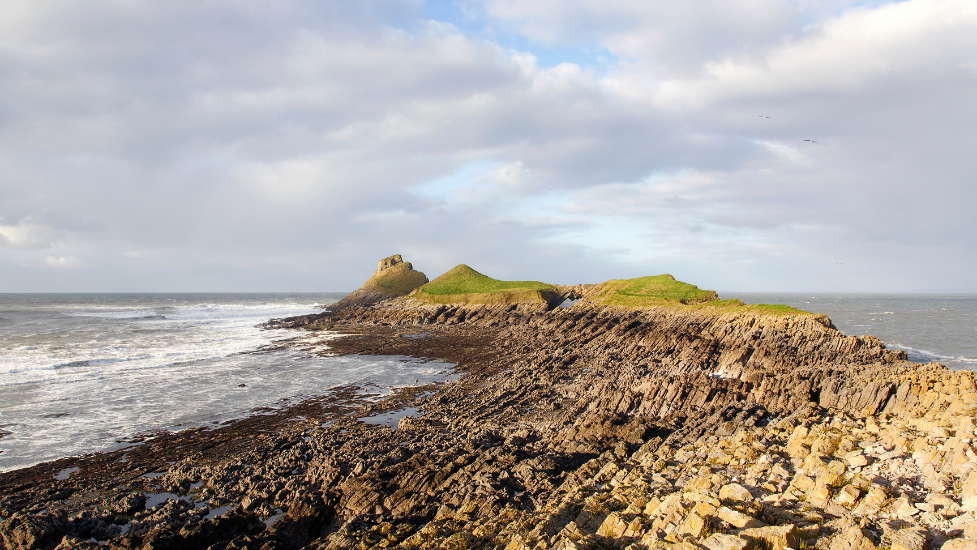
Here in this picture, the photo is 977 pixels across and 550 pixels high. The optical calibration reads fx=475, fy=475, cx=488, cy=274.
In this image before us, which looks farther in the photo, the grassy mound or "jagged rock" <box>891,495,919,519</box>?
the grassy mound

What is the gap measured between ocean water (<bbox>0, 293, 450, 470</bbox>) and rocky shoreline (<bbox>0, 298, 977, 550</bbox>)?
A: 2.49 meters

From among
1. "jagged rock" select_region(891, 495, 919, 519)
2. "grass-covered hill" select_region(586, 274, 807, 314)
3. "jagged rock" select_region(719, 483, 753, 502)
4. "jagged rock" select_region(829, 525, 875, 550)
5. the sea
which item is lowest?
the sea

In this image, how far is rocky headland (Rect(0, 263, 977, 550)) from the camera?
7.60 m

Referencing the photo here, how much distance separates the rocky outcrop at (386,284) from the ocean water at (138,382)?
44.7 m

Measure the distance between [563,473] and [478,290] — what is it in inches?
2486

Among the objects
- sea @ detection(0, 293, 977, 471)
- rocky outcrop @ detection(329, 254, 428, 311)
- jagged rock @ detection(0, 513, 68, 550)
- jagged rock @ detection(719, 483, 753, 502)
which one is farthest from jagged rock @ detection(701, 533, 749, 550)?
rocky outcrop @ detection(329, 254, 428, 311)

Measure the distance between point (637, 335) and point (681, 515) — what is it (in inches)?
1149

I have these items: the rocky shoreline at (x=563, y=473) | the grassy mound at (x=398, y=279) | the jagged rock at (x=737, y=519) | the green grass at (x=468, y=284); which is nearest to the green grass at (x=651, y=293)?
the green grass at (x=468, y=284)

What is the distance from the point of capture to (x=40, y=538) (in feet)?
31.2

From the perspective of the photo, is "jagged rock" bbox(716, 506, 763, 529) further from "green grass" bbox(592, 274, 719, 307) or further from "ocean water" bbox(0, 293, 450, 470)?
"green grass" bbox(592, 274, 719, 307)

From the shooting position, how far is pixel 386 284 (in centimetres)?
9444

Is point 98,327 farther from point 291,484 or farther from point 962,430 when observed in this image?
point 962,430

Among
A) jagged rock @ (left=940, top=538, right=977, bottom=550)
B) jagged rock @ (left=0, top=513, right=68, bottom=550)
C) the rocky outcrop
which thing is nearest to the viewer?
jagged rock @ (left=940, top=538, right=977, bottom=550)

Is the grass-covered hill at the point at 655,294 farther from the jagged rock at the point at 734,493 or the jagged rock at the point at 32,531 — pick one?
the jagged rock at the point at 32,531
